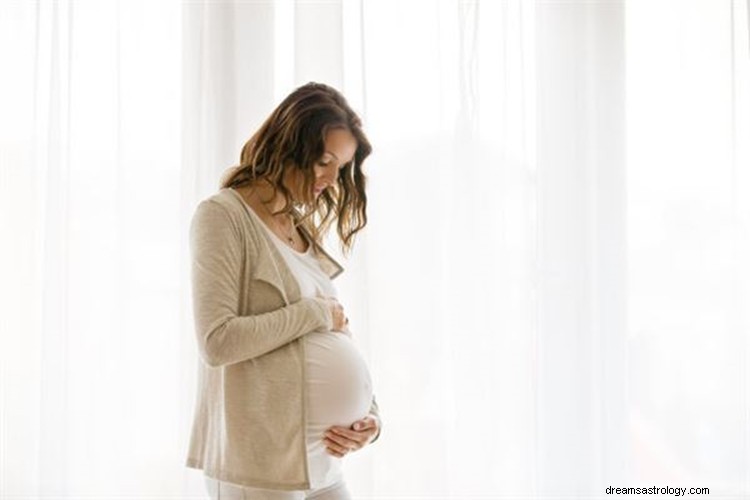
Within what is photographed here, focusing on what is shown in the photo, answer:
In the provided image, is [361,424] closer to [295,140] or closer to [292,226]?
[292,226]

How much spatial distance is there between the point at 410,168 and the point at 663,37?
60 cm

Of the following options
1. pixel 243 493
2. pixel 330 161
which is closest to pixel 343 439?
pixel 243 493

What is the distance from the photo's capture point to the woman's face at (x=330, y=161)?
1316 millimetres

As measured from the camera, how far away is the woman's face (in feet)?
4.32

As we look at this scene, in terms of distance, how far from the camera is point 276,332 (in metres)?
1.20

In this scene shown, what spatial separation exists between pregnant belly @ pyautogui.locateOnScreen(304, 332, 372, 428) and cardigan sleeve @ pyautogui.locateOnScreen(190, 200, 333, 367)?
53 mm

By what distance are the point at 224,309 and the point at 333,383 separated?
199mm

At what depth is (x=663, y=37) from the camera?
1.78 m

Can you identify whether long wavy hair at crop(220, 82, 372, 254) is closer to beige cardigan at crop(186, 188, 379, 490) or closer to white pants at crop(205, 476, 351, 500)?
beige cardigan at crop(186, 188, 379, 490)

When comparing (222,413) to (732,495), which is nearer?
(222,413)

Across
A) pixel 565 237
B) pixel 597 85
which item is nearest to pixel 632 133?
pixel 597 85

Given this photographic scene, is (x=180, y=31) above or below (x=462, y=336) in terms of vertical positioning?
above

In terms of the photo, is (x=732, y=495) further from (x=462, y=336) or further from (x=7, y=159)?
(x=7, y=159)

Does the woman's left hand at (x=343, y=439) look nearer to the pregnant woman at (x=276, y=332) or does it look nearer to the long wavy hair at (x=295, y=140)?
the pregnant woman at (x=276, y=332)
